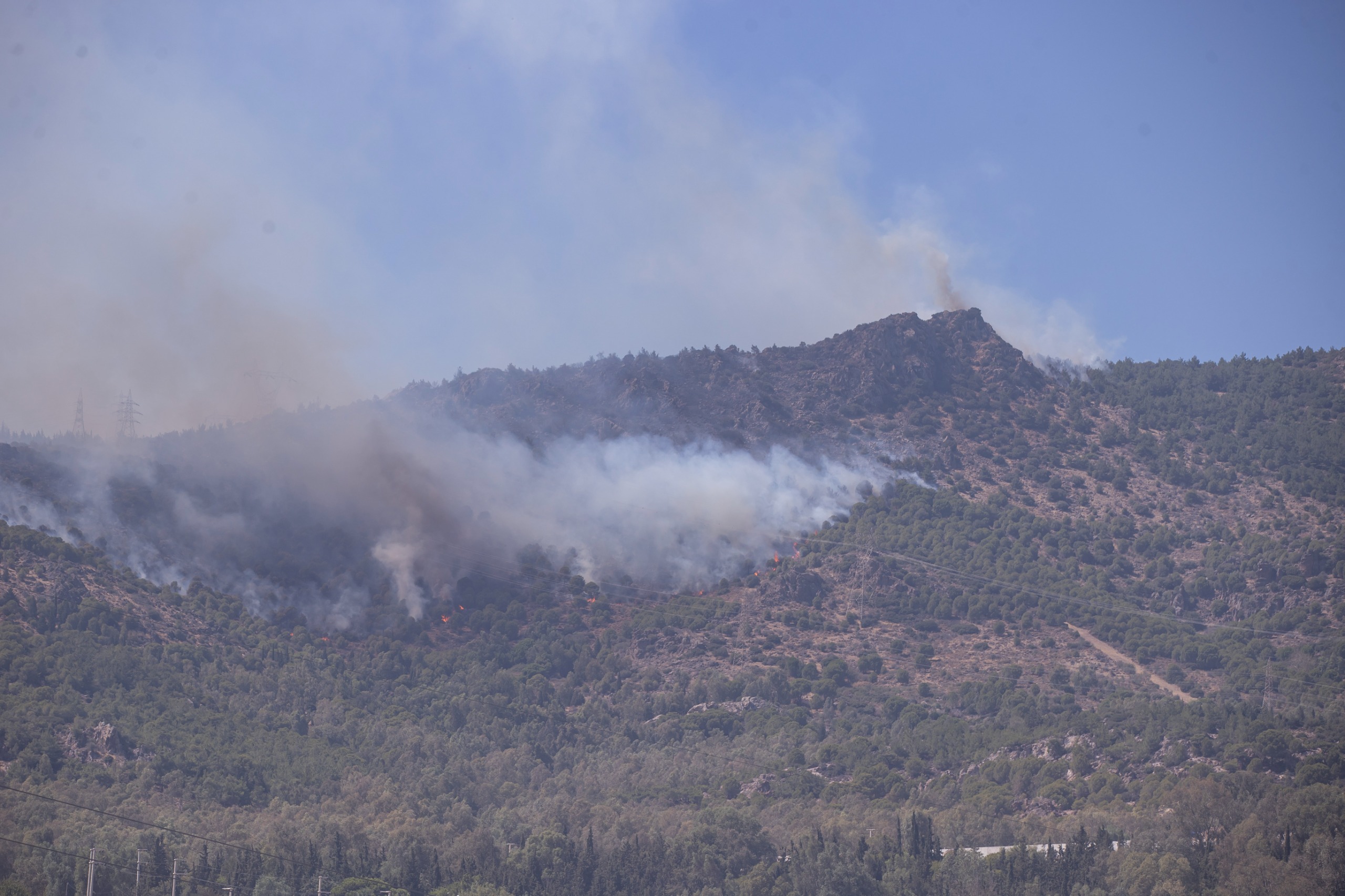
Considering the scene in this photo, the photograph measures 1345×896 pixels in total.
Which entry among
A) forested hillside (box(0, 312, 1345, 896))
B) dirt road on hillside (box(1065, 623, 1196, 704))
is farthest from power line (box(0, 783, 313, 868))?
dirt road on hillside (box(1065, 623, 1196, 704))

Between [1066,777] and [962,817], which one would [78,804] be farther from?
[1066,777]

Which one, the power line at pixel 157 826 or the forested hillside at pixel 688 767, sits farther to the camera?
the power line at pixel 157 826

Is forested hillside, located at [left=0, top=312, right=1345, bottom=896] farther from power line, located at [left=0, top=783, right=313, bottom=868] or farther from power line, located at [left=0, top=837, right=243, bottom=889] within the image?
power line, located at [left=0, top=783, right=313, bottom=868]

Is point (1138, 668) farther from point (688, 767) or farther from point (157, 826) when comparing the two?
point (157, 826)

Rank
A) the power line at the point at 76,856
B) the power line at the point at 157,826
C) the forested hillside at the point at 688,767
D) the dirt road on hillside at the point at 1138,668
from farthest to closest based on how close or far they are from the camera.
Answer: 1. the dirt road on hillside at the point at 1138,668
2. the power line at the point at 157,826
3. the forested hillside at the point at 688,767
4. the power line at the point at 76,856

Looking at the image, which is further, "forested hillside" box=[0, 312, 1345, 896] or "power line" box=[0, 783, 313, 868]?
"power line" box=[0, 783, 313, 868]

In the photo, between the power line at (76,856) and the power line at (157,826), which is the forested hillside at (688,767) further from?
the power line at (157,826)

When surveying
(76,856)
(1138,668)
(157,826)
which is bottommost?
(76,856)

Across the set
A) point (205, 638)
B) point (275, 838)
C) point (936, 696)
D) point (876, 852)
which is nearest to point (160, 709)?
point (205, 638)

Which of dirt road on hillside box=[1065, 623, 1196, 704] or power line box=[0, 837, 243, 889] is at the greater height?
dirt road on hillside box=[1065, 623, 1196, 704]

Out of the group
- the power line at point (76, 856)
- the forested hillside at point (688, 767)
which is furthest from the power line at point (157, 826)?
the power line at point (76, 856)

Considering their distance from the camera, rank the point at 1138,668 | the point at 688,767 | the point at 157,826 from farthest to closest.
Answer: the point at 1138,668, the point at 688,767, the point at 157,826

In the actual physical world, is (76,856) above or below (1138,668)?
below

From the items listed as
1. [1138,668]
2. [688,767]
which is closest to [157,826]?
[688,767]
